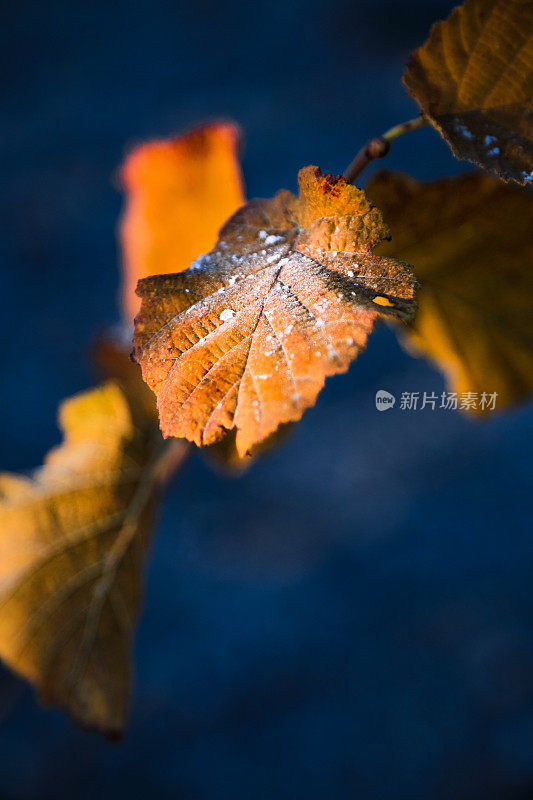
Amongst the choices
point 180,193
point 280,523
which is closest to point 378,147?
point 180,193

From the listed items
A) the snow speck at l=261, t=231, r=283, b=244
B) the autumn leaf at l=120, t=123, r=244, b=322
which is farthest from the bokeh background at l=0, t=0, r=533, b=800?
the snow speck at l=261, t=231, r=283, b=244

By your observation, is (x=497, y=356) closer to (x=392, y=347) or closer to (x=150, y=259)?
(x=150, y=259)

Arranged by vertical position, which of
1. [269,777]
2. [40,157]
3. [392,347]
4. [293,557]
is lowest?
[269,777]

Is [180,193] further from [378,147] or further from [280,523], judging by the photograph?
[280,523]

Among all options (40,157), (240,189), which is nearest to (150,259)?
(240,189)

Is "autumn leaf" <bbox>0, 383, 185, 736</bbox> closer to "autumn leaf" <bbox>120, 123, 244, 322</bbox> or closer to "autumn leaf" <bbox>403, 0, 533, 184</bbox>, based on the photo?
"autumn leaf" <bbox>120, 123, 244, 322</bbox>
